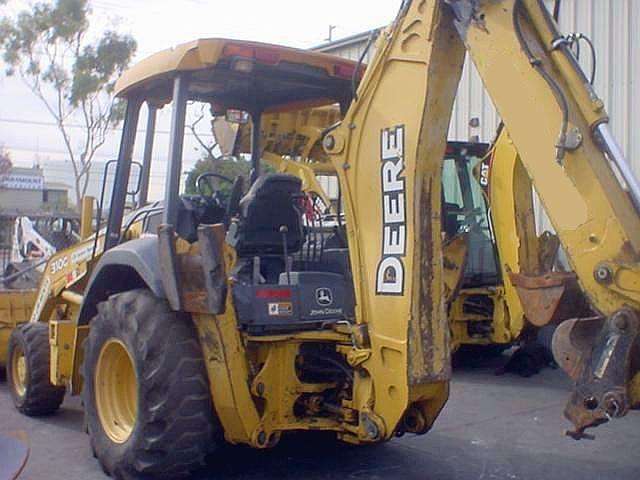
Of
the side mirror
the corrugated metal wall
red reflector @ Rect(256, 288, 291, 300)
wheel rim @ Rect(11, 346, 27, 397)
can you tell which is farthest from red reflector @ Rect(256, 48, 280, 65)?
the corrugated metal wall

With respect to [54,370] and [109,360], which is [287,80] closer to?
[109,360]

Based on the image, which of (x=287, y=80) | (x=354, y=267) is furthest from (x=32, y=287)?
(x=354, y=267)

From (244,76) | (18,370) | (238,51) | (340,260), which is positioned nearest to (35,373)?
(18,370)

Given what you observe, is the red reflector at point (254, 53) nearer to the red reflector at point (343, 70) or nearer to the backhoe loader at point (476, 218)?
the red reflector at point (343, 70)

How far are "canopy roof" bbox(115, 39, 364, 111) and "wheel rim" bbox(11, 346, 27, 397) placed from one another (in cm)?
261

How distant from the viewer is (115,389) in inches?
222

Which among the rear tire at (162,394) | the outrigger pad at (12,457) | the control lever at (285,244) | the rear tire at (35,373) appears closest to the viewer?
the outrigger pad at (12,457)

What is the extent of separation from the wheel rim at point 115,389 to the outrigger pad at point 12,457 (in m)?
1.30

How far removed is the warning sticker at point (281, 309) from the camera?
5082 millimetres

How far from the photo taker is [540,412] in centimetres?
776

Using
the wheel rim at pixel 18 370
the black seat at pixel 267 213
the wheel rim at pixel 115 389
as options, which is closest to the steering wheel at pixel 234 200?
the black seat at pixel 267 213

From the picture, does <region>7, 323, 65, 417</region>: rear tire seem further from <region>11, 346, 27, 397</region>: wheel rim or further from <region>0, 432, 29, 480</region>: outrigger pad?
<region>0, 432, 29, 480</region>: outrigger pad

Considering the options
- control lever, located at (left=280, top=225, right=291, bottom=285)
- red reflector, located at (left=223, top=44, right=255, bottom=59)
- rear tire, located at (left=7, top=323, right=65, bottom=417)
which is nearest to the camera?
red reflector, located at (left=223, top=44, right=255, bottom=59)

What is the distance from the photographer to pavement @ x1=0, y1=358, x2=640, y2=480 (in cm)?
566
